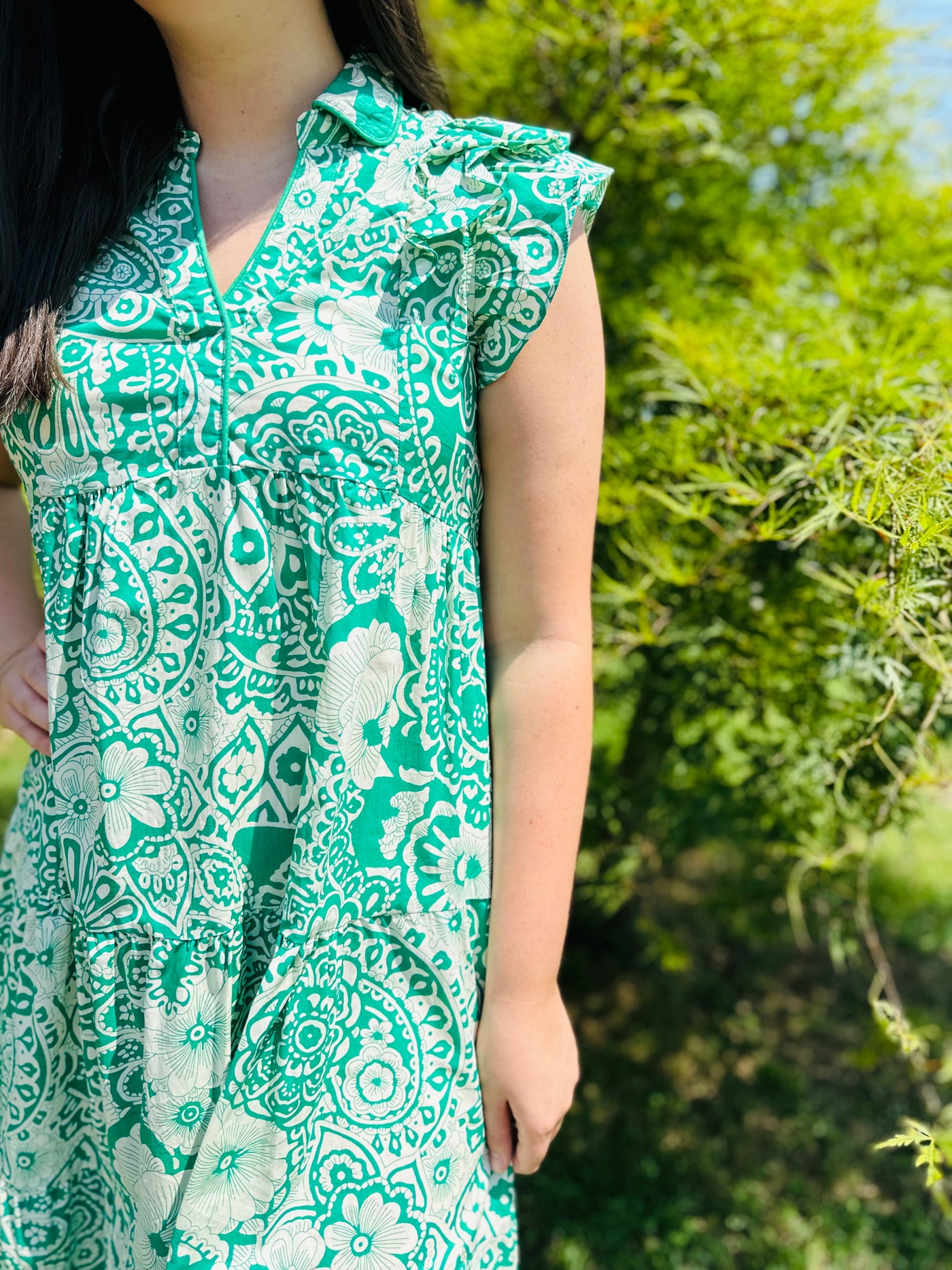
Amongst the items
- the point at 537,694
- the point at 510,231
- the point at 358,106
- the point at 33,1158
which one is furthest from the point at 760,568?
the point at 33,1158

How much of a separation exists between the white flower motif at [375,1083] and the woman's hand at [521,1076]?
0.11 meters

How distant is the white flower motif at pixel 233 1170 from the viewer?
1.00 meters

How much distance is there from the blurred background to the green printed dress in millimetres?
514

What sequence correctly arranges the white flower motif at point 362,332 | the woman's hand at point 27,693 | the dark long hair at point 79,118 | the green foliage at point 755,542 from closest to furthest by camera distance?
the white flower motif at point 362,332 → the dark long hair at point 79,118 → the woman's hand at point 27,693 → the green foliage at point 755,542

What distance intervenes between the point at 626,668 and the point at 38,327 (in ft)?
4.77

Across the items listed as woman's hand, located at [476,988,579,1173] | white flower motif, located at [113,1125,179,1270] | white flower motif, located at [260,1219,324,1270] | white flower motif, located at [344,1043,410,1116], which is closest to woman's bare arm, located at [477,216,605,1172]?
woman's hand, located at [476,988,579,1173]

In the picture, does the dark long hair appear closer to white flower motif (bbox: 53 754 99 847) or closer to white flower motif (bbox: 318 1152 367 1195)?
white flower motif (bbox: 53 754 99 847)

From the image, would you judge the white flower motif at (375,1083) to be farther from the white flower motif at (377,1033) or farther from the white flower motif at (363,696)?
the white flower motif at (363,696)

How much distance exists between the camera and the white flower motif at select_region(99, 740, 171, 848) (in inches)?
40.5

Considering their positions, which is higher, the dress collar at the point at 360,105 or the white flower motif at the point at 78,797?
the dress collar at the point at 360,105

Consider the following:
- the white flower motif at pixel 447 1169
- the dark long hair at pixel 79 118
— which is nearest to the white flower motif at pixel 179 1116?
the white flower motif at pixel 447 1169

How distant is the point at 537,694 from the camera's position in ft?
3.48

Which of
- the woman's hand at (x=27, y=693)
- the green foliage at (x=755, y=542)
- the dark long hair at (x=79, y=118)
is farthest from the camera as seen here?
the green foliage at (x=755, y=542)

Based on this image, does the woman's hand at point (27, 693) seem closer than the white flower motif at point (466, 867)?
No
